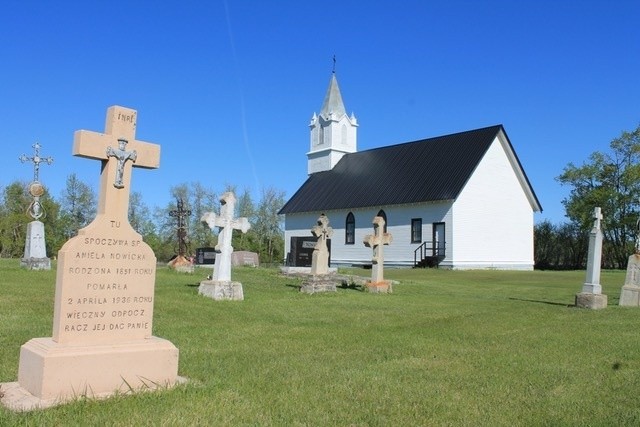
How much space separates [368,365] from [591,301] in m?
9.79

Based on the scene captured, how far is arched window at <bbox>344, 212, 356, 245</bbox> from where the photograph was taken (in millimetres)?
45219

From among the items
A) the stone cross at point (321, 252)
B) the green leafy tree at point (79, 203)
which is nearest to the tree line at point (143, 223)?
the green leafy tree at point (79, 203)

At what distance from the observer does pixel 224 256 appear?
14883mm

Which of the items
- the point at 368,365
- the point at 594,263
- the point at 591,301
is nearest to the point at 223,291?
the point at 368,365

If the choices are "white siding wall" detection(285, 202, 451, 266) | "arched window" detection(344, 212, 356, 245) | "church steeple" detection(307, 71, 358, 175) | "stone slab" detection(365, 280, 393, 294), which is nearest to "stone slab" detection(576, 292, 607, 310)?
"stone slab" detection(365, 280, 393, 294)

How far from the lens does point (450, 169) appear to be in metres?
40.4

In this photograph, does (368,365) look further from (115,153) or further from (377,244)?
(377,244)

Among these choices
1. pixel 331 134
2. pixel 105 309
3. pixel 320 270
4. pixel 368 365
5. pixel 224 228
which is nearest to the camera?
→ pixel 105 309

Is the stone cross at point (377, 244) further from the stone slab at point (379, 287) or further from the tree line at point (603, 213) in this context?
the tree line at point (603, 213)

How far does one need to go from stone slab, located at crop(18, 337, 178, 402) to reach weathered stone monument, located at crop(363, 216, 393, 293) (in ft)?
43.1

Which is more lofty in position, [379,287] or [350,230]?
[350,230]

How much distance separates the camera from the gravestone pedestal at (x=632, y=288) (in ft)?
49.9

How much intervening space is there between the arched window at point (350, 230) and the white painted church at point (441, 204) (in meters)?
0.08

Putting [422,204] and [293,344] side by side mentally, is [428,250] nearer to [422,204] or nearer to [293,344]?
[422,204]
